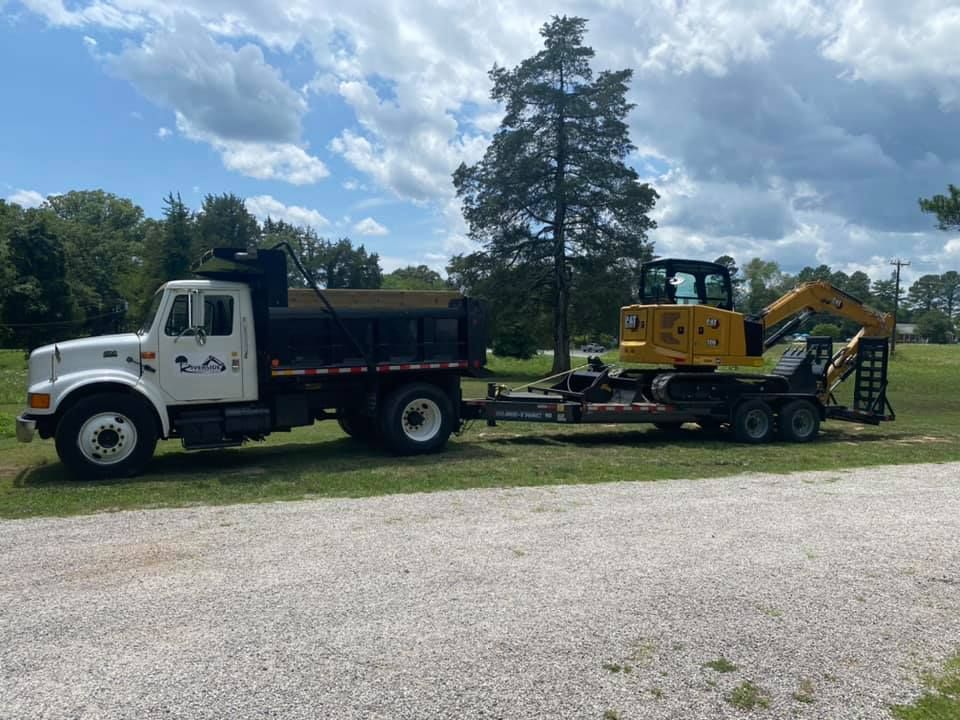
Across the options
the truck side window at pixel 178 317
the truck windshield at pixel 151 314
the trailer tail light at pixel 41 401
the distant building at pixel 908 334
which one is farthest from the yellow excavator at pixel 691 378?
the distant building at pixel 908 334

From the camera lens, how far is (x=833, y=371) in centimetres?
1594

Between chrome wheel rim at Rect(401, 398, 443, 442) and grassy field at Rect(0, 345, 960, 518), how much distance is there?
0.52 m

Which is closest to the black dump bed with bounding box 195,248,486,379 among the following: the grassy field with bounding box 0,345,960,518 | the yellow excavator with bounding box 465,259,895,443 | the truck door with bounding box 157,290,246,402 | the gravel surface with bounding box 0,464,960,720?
the truck door with bounding box 157,290,246,402

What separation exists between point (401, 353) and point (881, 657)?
842 cm

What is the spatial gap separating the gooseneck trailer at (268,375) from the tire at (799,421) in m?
2.02

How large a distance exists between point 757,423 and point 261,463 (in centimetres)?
945

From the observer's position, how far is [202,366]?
10.5 m

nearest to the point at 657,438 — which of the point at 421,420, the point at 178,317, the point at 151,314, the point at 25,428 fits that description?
the point at 421,420

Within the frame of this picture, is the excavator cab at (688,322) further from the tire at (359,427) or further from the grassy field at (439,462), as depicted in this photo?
the tire at (359,427)

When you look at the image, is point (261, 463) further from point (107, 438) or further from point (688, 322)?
point (688, 322)

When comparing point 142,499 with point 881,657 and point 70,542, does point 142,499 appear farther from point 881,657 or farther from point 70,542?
point 881,657

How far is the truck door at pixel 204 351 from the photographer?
33.7 feet

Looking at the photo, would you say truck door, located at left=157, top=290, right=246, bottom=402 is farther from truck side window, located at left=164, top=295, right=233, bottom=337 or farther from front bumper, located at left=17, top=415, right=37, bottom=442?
front bumper, located at left=17, top=415, right=37, bottom=442

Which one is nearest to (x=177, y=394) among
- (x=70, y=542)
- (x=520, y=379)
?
(x=70, y=542)
